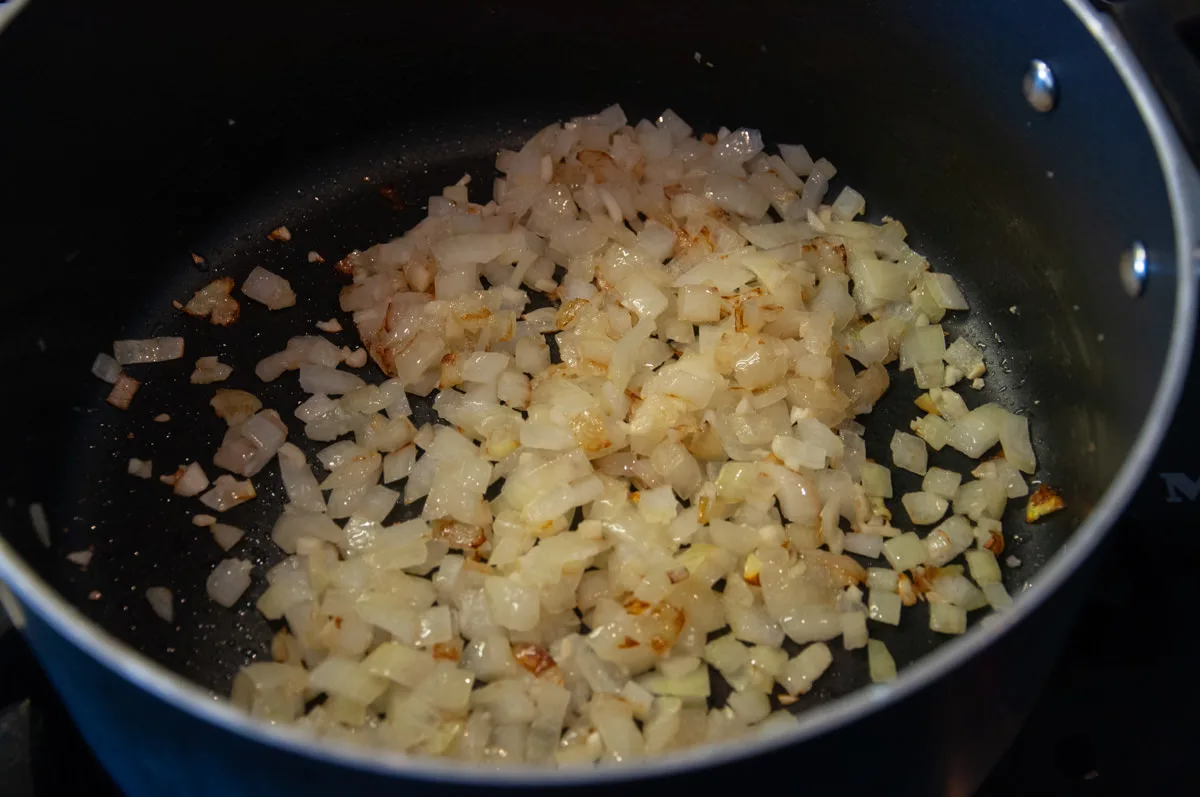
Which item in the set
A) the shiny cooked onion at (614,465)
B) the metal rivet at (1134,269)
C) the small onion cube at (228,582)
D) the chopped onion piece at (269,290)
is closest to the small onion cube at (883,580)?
the shiny cooked onion at (614,465)

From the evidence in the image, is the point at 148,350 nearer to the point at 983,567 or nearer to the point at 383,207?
the point at 383,207

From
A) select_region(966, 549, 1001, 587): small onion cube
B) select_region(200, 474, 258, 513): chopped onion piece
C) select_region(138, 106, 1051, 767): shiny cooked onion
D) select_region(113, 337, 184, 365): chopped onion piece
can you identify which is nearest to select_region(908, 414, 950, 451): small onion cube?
select_region(138, 106, 1051, 767): shiny cooked onion

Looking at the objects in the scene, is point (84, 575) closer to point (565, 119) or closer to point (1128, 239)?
point (565, 119)

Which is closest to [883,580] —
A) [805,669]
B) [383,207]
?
[805,669]

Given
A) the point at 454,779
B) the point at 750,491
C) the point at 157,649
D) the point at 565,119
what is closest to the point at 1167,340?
the point at 750,491

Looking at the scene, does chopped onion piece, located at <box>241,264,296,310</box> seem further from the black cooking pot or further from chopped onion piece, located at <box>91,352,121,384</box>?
chopped onion piece, located at <box>91,352,121,384</box>

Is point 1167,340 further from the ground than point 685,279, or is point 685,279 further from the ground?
point 1167,340

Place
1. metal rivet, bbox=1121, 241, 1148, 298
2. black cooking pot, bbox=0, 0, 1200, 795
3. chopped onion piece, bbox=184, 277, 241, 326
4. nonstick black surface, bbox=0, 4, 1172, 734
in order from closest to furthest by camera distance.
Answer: black cooking pot, bbox=0, 0, 1200, 795
metal rivet, bbox=1121, 241, 1148, 298
nonstick black surface, bbox=0, 4, 1172, 734
chopped onion piece, bbox=184, 277, 241, 326

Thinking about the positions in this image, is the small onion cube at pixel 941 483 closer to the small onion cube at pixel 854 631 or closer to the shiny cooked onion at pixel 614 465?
the shiny cooked onion at pixel 614 465
